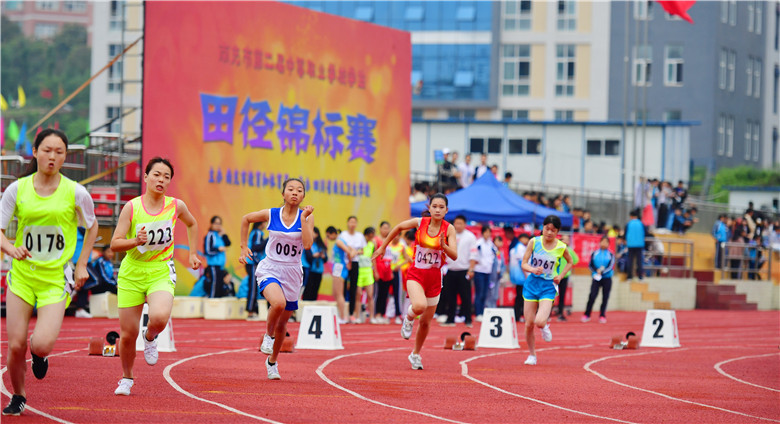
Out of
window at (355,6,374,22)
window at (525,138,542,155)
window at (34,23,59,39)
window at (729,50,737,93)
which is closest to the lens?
window at (525,138,542,155)

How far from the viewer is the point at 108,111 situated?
73500 mm

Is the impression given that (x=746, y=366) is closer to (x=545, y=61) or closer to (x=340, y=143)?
(x=340, y=143)

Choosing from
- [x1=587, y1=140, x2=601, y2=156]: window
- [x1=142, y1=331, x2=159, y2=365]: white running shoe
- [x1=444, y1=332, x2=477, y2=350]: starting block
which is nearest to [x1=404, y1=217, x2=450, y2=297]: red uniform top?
[x1=444, y1=332, x2=477, y2=350]: starting block

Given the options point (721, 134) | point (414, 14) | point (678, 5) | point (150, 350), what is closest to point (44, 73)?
point (414, 14)

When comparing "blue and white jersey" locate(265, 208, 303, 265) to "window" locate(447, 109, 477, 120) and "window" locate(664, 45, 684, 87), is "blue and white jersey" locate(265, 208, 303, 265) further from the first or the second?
"window" locate(664, 45, 684, 87)

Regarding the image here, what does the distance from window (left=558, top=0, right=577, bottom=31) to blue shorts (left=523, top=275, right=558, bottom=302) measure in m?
53.1

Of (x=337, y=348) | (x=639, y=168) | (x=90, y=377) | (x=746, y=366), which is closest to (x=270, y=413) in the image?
(x=90, y=377)

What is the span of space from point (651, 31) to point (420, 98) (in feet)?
43.8

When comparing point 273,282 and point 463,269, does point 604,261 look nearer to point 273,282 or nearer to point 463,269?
point 463,269

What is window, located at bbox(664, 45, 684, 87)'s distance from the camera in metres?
66.1

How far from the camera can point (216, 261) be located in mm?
22734

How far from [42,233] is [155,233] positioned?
1361 mm

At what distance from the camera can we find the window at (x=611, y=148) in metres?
52.4

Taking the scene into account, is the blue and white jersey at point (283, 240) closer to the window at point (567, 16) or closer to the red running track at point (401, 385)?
the red running track at point (401, 385)
